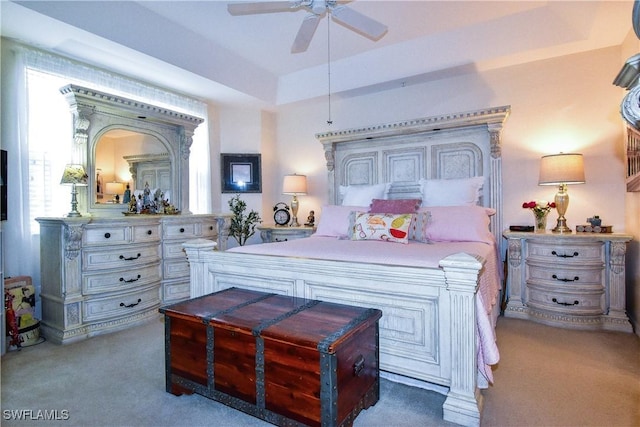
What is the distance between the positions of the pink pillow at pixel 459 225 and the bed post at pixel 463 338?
4.10 ft

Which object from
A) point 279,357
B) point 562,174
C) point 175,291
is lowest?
point 175,291

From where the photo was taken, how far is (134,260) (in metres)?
3.19

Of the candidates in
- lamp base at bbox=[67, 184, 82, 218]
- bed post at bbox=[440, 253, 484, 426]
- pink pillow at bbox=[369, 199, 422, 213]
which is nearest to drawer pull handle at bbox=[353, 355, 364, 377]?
bed post at bbox=[440, 253, 484, 426]

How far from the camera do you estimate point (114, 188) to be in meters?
3.45

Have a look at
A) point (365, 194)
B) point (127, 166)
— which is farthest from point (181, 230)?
point (365, 194)

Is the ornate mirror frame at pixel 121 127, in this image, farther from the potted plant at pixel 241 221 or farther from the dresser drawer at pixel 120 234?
the potted plant at pixel 241 221

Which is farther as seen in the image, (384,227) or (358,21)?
(384,227)

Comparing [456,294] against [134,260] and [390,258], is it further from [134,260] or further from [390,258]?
[134,260]

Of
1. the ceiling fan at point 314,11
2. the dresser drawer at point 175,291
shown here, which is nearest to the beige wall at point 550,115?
the ceiling fan at point 314,11

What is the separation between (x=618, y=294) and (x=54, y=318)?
468cm

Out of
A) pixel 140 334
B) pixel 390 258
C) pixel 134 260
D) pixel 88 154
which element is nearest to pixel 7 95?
pixel 88 154

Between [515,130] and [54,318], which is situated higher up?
[515,130]

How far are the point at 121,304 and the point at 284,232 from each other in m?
1.92

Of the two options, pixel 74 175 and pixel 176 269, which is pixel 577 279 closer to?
pixel 176 269
